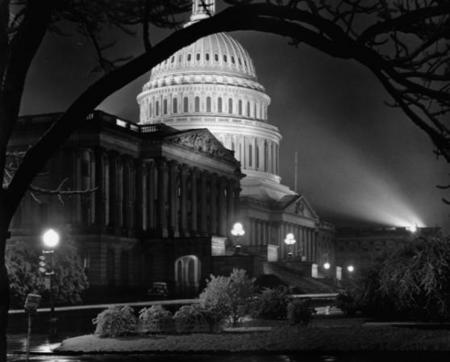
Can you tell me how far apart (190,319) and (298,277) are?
214 feet

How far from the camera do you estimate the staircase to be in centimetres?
9044

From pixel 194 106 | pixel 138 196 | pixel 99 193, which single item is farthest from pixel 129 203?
pixel 194 106

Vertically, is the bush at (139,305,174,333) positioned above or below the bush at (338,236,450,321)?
below

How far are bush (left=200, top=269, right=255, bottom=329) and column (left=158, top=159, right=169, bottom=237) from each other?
67.8 meters

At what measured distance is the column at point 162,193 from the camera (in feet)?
344

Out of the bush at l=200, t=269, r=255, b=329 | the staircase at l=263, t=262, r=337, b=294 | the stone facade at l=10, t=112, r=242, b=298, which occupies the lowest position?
the bush at l=200, t=269, r=255, b=329

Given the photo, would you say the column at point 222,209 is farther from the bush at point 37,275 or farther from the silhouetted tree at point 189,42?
the silhouetted tree at point 189,42

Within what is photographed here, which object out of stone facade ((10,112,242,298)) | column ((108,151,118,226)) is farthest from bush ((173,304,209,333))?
column ((108,151,118,226))

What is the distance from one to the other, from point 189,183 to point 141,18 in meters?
102

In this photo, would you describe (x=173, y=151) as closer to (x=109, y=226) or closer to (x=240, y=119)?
(x=109, y=226)

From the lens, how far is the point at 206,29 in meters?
11.1

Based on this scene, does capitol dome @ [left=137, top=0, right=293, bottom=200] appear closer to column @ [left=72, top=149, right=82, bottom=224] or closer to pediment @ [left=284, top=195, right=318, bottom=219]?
pediment @ [left=284, top=195, right=318, bottom=219]

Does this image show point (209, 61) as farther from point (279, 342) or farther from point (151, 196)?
point (279, 342)

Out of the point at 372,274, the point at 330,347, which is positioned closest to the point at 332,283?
the point at 372,274
